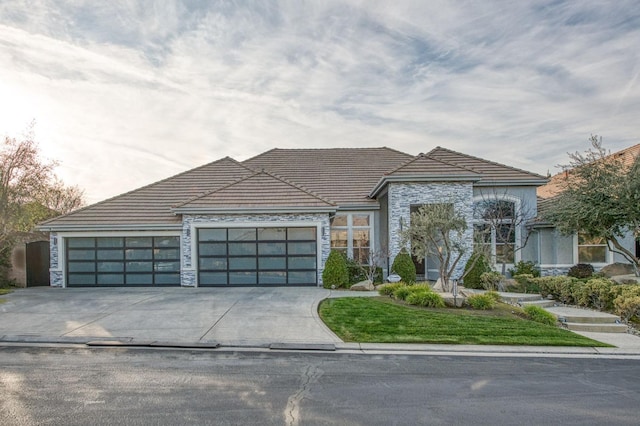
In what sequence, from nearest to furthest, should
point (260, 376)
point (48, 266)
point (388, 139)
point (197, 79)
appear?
point (260, 376), point (197, 79), point (48, 266), point (388, 139)

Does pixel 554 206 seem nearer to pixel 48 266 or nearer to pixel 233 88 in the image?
pixel 233 88

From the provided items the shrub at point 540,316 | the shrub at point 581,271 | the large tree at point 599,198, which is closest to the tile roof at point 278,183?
the large tree at point 599,198

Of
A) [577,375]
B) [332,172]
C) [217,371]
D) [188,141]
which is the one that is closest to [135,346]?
[217,371]

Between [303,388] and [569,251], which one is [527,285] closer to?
[569,251]

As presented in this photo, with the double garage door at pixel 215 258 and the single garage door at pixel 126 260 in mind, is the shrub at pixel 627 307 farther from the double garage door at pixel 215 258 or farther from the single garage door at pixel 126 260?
the single garage door at pixel 126 260

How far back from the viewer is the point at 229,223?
16.6 metres

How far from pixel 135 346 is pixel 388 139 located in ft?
63.2

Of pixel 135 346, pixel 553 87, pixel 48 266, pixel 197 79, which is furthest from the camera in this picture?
pixel 48 266

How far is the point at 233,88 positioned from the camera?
624 inches

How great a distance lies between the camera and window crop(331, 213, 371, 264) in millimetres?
18969

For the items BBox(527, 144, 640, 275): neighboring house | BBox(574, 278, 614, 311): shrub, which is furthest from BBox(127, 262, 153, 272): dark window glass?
BBox(527, 144, 640, 275): neighboring house

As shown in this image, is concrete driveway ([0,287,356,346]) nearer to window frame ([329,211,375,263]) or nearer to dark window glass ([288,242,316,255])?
dark window glass ([288,242,316,255])

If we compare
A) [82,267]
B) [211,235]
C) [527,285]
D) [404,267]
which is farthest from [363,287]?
[82,267]

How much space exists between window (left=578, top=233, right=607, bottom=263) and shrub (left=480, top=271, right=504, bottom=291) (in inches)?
204
